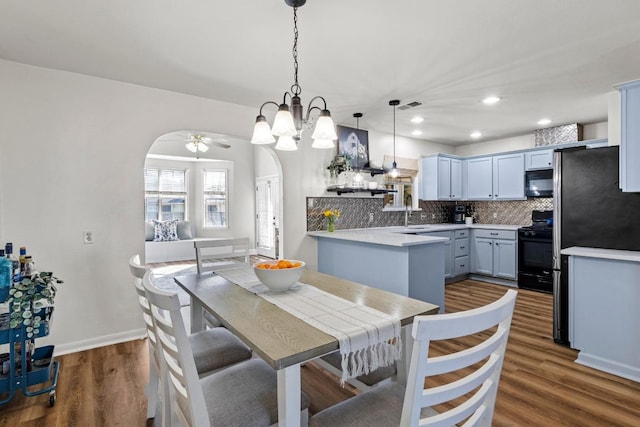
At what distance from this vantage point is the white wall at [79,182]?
2.65 m

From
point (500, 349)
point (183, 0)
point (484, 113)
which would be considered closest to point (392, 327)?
point (500, 349)

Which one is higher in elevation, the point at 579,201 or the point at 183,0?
the point at 183,0

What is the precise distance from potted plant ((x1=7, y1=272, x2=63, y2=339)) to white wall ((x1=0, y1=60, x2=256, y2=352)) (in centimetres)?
86

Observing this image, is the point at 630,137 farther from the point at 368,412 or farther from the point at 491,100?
the point at 368,412

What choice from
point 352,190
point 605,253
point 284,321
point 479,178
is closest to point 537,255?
point 479,178

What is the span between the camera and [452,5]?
195 centimetres

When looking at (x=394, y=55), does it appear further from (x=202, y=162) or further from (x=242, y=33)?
(x=202, y=162)

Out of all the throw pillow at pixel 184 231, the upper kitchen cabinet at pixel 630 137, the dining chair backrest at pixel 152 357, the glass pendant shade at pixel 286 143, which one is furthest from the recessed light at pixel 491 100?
the throw pillow at pixel 184 231

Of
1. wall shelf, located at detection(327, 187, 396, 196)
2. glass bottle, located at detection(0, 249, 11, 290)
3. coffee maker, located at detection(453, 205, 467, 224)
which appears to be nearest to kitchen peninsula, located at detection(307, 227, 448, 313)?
wall shelf, located at detection(327, 187, 396, 196)

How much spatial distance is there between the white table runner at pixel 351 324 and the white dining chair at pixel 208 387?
→ 30 centimetres

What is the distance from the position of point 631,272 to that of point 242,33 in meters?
3.24

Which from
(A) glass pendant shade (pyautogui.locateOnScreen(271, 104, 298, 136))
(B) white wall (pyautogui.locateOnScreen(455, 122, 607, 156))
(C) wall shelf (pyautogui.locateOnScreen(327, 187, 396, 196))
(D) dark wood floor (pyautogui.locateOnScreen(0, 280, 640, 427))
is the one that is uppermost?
(B) white wall (pyautogui.locateOnScreen(455, 122, 607, 156))

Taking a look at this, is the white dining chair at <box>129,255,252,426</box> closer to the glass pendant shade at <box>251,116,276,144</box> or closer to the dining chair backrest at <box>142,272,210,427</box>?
the dining chair backrest at <box>142,272,210,427</box>

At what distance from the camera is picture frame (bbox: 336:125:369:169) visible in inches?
185
